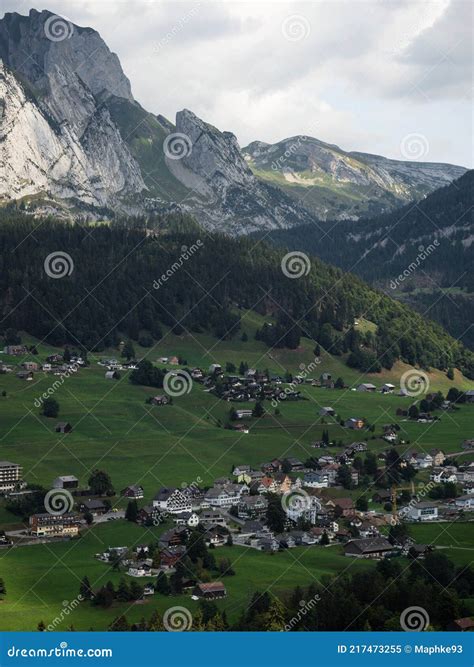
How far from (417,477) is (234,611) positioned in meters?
63.0

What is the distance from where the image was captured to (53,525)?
107 meters

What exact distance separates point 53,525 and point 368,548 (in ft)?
101

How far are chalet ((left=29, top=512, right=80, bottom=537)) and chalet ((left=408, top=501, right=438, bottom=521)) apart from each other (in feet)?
112

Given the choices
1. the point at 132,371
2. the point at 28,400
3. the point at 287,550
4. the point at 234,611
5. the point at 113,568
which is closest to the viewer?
the point at 234,611

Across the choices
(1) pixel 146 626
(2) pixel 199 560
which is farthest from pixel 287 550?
(1) pixel 146 626

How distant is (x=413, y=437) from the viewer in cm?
15812

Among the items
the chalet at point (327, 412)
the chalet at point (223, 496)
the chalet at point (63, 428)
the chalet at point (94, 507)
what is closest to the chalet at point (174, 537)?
the chalet at point (94, 507)

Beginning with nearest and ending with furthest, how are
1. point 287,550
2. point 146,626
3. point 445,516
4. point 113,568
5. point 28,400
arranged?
point 146,626
point 113,568
point 287,550
point 445,516
point 28,400

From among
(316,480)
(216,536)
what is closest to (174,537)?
(216,536)

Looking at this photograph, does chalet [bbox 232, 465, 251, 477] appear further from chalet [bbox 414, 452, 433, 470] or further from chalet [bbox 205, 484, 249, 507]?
chalet [bbox 414, 452, 433, 470]

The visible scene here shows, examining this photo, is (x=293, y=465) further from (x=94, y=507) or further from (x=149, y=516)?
(x=94, y=507)

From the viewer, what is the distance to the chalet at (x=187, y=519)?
Answer: 109 meters

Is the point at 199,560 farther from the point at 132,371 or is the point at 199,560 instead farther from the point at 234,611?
the point at 132,371

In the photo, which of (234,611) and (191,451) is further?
(191,451)
